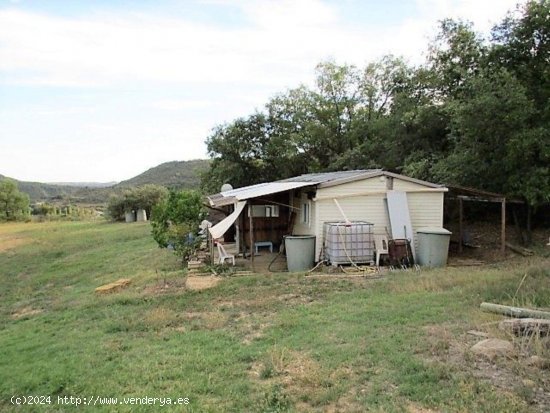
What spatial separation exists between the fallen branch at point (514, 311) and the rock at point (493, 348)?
0.83 metres

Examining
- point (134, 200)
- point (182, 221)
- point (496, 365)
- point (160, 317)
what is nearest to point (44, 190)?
point (134, 200)

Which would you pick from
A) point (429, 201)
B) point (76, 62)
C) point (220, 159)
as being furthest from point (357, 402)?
point (220, 159)

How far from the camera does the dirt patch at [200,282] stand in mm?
9730

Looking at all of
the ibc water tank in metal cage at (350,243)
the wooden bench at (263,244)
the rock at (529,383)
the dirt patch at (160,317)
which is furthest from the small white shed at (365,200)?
the rock at (529,383)

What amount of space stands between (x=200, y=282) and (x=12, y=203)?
5215cm

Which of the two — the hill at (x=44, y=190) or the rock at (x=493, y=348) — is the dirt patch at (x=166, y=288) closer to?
the rock at (x=493, y=348)

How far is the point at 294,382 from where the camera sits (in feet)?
14.2

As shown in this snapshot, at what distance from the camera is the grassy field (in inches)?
155

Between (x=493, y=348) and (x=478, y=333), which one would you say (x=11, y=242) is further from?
(x=493, y=348)

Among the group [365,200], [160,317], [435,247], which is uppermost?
[365,200]

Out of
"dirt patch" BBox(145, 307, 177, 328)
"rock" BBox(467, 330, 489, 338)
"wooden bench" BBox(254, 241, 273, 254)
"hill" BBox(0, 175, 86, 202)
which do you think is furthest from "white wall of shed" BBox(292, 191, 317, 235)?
"hill" BBox(0, 175, 86, 202)

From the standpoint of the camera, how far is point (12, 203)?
53.2 m

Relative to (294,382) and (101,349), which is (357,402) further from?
(101,349)

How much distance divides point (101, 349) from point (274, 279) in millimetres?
4666
